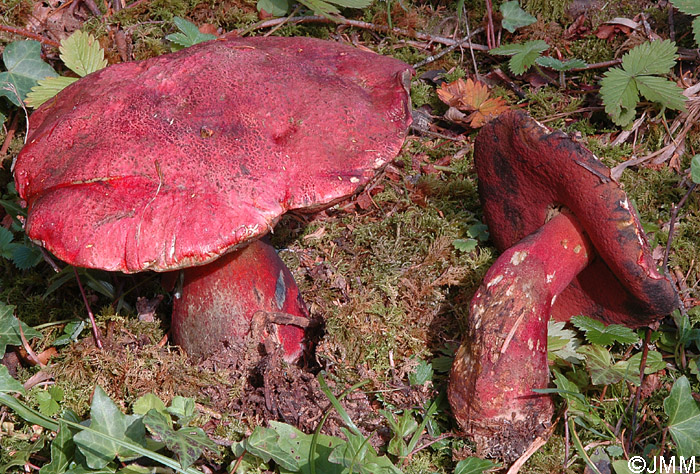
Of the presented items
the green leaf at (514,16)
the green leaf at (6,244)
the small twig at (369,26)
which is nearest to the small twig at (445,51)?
the small twig at (369,26)

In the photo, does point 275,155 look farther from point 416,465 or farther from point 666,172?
point 666,172

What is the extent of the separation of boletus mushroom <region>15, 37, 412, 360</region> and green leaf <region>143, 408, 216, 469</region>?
58cm

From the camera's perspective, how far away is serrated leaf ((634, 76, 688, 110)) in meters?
3.30

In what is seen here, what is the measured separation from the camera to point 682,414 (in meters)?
2.20

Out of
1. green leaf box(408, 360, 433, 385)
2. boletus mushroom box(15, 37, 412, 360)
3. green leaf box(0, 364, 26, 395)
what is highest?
Answer: boletus mushroom box(15, 37, 412, 360)

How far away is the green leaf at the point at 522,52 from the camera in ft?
11.8

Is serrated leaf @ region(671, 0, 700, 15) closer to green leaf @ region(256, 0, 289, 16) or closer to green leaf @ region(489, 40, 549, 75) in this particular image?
green leaf @ region(489, 40, 549, 75)

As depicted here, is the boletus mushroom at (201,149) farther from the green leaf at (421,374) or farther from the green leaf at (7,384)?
the green leaf at (421,374)

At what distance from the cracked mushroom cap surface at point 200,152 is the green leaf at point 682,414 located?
1.37 meters

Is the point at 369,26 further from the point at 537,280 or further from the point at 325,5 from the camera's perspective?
the point at 537,280

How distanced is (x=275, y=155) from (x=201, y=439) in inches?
40.1

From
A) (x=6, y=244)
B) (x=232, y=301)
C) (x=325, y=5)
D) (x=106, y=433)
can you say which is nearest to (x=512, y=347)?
(x=232, y=301)

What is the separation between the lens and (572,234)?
7.79ft

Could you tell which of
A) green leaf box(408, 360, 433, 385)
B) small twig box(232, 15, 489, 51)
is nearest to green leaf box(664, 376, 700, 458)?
green leaf box(408, 360, 433, 385)
